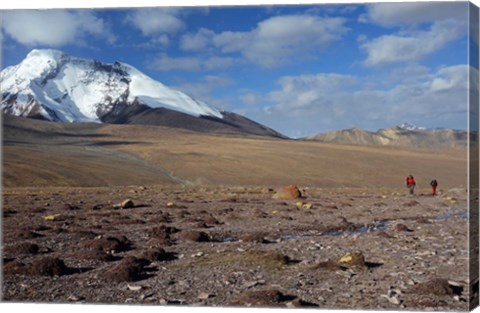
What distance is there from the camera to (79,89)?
67000mm

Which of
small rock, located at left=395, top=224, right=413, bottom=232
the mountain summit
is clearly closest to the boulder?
small rock, located at left=395, top=224, right=413, bottom=232

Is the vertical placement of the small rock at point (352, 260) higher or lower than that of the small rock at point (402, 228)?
lower

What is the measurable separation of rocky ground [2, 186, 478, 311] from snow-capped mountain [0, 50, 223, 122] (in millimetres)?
3975

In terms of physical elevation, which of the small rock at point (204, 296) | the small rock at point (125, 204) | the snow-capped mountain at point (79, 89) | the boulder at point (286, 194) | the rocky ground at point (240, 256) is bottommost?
the small rock at point (204, 296)

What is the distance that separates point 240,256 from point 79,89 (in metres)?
56.8

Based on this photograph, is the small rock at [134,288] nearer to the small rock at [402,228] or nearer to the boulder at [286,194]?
the small rock at [402,228]

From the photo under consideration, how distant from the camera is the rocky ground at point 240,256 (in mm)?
11133

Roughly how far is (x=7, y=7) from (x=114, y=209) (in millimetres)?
8343

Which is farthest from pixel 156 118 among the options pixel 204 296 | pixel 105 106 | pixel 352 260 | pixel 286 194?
pixel 204 296

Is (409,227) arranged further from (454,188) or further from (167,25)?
(167,25)

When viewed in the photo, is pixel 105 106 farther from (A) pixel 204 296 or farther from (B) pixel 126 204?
(A) pixel 204 296

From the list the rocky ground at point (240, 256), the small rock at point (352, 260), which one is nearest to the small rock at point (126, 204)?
→ the rocky ground at point (240, 256)

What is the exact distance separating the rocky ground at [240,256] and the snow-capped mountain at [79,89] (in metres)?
3.98

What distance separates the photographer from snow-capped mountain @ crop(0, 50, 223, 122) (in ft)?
59.2
